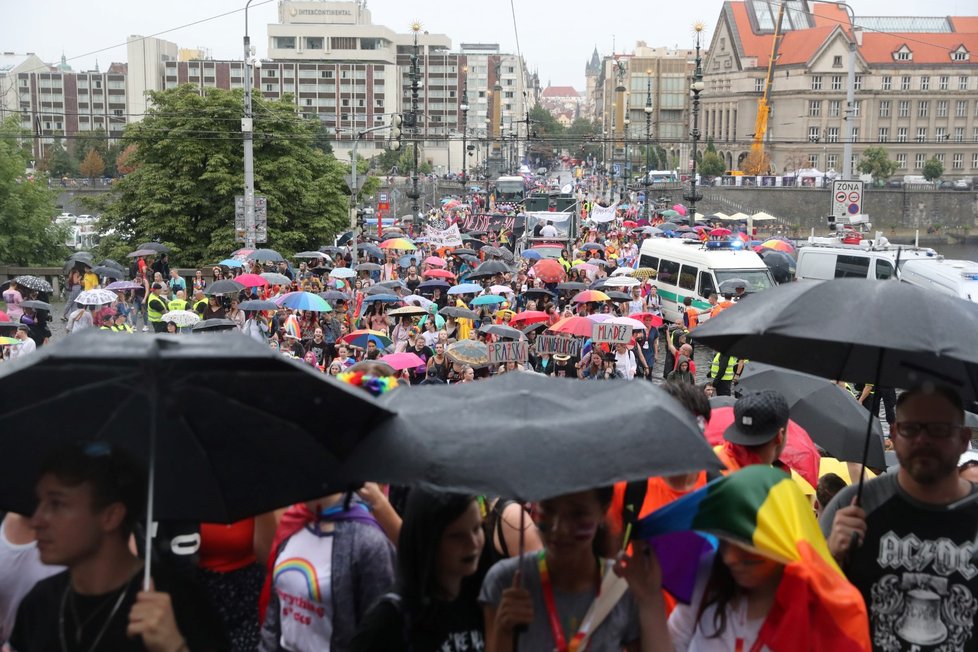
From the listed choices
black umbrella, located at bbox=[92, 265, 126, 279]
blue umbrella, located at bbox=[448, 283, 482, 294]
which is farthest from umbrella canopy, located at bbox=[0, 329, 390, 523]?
black umbrella, located at bbox=[92, 265, 126, 279]

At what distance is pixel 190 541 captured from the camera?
13.4ft

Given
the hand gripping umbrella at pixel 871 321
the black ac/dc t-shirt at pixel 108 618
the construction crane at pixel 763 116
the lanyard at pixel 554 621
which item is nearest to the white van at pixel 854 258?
the hand gripping umbrella at pixel 871 321

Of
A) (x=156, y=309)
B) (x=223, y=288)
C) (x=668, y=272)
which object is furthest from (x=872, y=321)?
(x=668, y=272)

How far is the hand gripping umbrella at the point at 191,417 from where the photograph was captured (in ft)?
9.61

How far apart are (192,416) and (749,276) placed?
78.9 feet

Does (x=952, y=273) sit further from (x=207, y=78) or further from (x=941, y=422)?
(x=207, y=78)

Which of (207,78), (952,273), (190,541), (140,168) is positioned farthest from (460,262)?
(207,78)

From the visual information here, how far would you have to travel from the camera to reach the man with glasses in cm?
383

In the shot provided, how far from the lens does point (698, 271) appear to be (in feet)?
88.0

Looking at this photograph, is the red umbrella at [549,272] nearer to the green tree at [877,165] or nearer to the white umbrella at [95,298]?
the white umbrella at [95,298]

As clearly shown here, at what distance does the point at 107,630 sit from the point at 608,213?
42.5 meters

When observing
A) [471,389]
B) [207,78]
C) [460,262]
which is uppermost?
[207,78]

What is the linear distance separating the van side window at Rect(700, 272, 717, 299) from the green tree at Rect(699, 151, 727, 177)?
274ft

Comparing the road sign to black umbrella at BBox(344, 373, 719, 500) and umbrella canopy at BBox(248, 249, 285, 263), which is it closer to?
umbrella canopy at BBox(248, 249, 285, 263)
